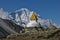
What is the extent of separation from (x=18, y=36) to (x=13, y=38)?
0.86 metres

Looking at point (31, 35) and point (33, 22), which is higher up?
point (33, 22)

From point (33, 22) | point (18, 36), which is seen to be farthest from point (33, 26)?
point (18, 36)

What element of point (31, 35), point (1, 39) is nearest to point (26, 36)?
→ point (31, 35)

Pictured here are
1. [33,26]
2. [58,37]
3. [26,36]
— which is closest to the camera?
[58,37]

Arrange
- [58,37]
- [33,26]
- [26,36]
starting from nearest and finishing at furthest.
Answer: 1. [58,37]
2. [26,36]
3. [33,26]

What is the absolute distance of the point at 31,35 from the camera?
34.9 metres

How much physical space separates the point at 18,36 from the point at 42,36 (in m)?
3.68

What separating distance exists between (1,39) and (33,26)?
19911mm

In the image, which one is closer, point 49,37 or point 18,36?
point 49,37

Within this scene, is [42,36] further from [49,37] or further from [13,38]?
[13,38]

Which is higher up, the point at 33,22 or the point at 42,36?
the point at 33,22

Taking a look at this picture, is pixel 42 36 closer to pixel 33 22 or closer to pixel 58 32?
pixel 58 32

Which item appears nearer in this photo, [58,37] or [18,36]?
[58,37]

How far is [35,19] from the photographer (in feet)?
187
